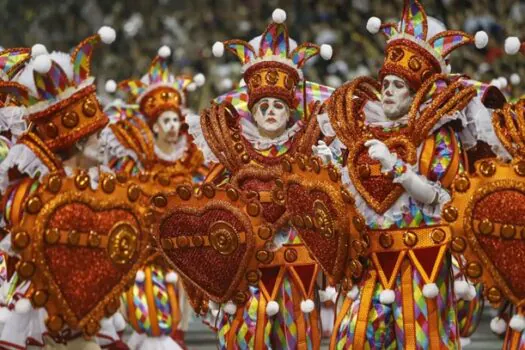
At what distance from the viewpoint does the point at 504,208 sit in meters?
8.22

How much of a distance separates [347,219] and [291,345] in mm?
1225

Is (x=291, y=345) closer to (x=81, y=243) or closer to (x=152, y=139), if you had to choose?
(x=81, y=243)

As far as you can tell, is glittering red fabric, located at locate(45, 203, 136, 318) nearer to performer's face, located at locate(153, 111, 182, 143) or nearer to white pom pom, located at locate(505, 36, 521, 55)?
white pom pom, located at locate(505, 36, 521, 55)

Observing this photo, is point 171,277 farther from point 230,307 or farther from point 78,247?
point 78,247

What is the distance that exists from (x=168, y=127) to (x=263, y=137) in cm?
313

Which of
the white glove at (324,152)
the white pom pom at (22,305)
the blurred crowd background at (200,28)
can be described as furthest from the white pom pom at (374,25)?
the blurred crowd background at (200,28)

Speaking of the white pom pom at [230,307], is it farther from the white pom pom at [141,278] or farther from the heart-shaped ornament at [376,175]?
the white pom pom at [141,278]

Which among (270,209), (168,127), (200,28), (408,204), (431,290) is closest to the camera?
(431,290)

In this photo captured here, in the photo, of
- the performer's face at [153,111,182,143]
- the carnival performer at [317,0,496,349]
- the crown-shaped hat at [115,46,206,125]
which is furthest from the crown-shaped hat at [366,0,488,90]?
the crown-shaped hat at [115,46,206,125]

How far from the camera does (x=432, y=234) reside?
28.2 feet

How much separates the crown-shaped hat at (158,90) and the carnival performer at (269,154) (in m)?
2.85

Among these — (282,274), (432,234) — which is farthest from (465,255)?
(282,274)

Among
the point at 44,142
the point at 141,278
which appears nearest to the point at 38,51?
the point at 44,142

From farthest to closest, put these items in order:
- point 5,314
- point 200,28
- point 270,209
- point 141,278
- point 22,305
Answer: point 200,28 < point 141,278 < point 270,209 < point 5,314 < point 22,305
